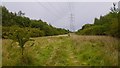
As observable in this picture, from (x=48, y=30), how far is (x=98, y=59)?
194 feet

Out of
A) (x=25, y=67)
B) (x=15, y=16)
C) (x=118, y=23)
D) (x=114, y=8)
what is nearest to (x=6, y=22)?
(x=15, y=16)

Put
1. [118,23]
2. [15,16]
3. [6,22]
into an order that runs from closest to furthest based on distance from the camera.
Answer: [118,23] → [6,22] → [15,16]

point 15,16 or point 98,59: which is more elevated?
point 15,16

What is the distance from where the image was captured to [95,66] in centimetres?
1188

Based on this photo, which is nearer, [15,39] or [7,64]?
[7,64]

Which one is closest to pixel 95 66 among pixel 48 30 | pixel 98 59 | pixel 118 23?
pixel 98 59

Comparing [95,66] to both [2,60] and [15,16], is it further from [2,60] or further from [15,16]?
[15,16]

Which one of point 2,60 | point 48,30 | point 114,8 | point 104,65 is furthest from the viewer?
point 48,30

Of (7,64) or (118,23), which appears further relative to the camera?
(118,23)

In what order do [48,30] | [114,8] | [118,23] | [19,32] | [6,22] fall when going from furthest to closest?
[48,30] < [6,22] < [114,8] < [118,23] < [19,32]

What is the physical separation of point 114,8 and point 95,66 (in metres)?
17.0

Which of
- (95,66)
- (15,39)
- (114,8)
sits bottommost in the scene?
(95,66)

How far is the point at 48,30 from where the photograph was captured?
2857 inches

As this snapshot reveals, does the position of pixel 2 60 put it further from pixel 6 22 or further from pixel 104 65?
pixel 6 22
